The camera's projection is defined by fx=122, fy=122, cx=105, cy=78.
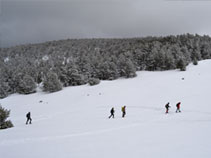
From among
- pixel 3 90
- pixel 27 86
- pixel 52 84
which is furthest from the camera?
pixel 3 90

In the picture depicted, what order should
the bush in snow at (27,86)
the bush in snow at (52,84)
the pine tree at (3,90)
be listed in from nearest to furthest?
the bush in snow at (52,84)
the bush in snow at (27,86)
the pine tree at (3,90)

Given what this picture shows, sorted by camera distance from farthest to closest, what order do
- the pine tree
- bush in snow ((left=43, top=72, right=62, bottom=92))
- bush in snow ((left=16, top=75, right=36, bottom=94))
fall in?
the pine tree < bush in snow ((left=16, top=75, right=36, bottom=94)) < bush in snow ((left=43, top=72, right=62, bottom=92))

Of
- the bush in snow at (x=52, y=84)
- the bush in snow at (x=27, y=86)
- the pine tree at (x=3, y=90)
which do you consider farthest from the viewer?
the pine tree at (x=3, y=90)

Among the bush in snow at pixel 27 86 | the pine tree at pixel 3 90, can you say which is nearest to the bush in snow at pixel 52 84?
the bush in snow at pixel 27 86

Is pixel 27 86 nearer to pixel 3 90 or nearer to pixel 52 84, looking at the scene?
pixel 3 90

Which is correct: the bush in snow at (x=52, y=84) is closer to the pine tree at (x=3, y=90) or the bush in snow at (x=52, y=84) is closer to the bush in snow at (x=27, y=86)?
the bush in snow at (x=27, y=86)

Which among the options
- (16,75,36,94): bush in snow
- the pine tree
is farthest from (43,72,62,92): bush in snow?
the pine tree

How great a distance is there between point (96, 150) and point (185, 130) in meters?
6.56

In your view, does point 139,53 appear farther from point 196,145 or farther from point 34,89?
point 196,145

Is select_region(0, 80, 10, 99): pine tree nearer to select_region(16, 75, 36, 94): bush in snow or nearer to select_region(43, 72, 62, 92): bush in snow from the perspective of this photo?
select_region(16, 75, 36, 94): bush in snow

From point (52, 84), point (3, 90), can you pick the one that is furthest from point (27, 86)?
point (52, 84)

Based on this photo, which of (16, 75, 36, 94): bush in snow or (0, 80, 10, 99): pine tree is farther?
(0, 80, 10, 99): pine tree

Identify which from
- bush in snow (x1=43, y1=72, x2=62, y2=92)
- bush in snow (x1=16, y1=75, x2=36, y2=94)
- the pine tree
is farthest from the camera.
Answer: the pine tree

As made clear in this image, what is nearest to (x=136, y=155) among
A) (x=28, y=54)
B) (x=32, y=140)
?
(x=32, y=140)
